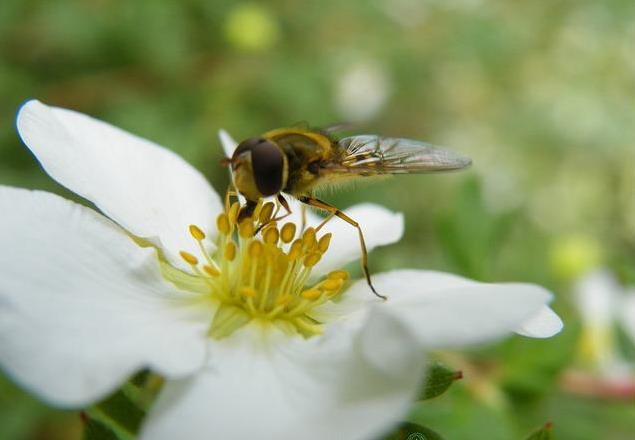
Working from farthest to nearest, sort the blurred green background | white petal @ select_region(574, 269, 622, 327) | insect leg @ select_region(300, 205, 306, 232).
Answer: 1. white petal @ select_region(574, 269, 622, 327)
2. the blurred green background
3. insect leg @ select_region(300, 205, 306, 232)

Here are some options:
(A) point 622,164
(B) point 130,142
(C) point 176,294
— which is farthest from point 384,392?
(A) point 622,164

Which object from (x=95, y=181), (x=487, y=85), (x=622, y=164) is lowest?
(x=622, y=164)

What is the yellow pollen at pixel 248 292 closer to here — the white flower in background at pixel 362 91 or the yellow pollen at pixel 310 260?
the yellow pollen at pixel 310 260

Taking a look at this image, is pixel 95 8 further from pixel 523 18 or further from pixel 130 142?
pixel 523 18

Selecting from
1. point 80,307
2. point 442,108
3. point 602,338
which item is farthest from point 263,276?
point 442,108

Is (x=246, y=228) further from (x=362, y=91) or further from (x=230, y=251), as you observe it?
(x=362, y=91)

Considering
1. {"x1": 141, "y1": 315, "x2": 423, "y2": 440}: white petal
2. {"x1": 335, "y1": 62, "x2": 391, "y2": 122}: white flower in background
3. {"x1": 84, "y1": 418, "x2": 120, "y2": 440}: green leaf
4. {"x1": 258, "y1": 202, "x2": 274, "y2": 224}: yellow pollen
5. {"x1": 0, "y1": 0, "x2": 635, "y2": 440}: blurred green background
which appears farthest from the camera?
{"x1": 335, "y1": 62, "x2": 391, "y2": 122}: white flower in background

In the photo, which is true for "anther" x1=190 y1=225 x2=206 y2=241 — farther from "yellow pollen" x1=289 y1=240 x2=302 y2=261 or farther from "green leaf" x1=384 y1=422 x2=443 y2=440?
"green leaf" x1=384 y1=422 x2=443 y2=440

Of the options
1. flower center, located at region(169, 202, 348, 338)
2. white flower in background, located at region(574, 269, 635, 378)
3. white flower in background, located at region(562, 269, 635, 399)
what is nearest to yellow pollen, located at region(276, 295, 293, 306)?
flower center, located at region(169, 202, 348, 338)
